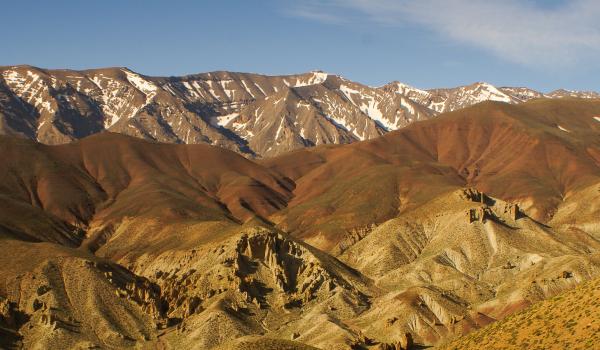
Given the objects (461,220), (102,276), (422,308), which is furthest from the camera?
(461,220)

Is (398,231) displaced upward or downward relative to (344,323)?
upward

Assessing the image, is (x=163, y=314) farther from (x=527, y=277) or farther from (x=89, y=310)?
(x=527, y=277)

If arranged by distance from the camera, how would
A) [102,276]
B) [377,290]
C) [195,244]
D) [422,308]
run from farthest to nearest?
1. [195,244]
2. [377,290]
3. [102,276]
4. [422,308]

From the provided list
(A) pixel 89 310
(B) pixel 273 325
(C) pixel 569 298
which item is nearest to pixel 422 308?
(B) pixel 273 325

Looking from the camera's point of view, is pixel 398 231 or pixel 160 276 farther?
pixel 398 231

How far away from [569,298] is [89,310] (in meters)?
91.8

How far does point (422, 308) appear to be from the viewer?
137625 millimetres

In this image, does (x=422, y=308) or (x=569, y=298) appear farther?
(x=422, y=308)

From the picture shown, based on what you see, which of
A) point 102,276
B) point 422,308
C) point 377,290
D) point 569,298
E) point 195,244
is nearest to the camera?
point 569,298

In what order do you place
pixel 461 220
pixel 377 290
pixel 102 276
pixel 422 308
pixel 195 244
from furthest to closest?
pixel 461 220, pixel 195 244, pixel 377 290, pixel 102 276, pixel 422 308

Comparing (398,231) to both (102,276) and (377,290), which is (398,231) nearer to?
(377,290)

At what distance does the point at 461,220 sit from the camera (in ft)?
631

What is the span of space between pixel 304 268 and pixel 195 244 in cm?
2848

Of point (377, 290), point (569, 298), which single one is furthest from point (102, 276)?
point (569, 298)
